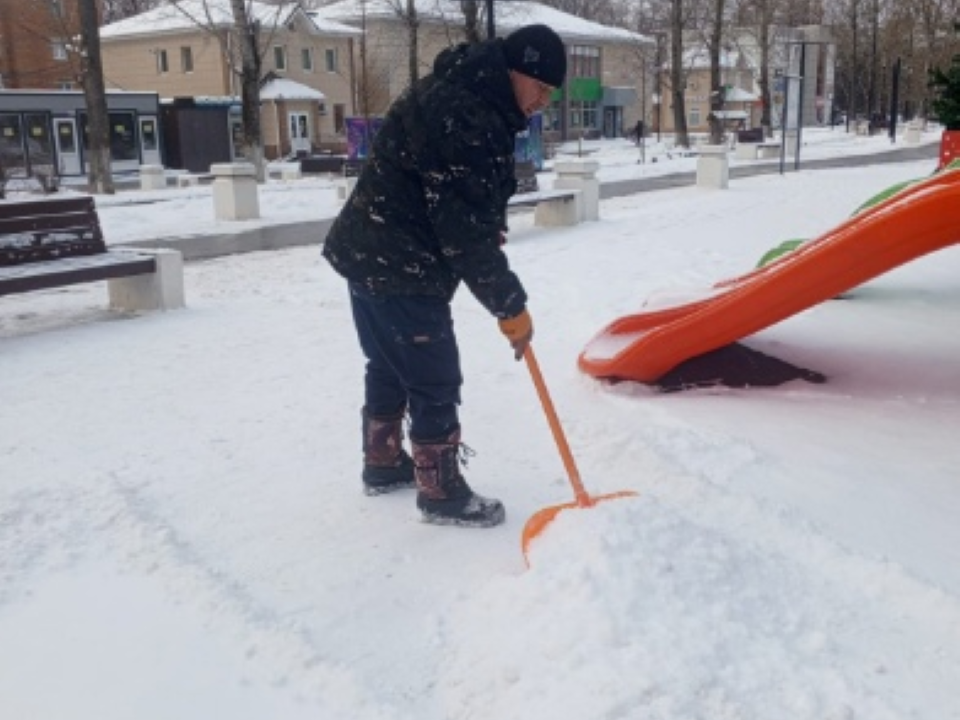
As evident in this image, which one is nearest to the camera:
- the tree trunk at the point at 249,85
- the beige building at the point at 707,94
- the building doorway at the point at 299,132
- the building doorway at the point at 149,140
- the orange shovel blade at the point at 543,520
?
the orange shovel blade at the point at 543,520

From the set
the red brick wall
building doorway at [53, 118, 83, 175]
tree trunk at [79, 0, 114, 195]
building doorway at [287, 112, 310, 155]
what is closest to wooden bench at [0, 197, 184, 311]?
tree trunk at [79, 0, 114, 195]

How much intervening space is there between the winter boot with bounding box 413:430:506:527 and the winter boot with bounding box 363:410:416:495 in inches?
10.2

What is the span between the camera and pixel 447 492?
343 centimetres

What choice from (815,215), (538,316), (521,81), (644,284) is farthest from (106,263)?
(815,215)

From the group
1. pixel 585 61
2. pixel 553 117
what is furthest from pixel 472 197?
pixel 585 61

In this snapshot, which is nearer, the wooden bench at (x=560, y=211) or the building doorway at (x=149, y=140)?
the wooden bench at (x=560, y=211)

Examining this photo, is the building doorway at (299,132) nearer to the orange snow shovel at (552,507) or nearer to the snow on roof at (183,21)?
the snow on roof at (183,21)

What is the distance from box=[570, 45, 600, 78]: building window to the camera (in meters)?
55.1

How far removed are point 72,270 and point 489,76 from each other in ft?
14.5

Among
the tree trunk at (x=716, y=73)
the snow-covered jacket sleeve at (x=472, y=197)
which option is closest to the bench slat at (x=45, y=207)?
the snow-covered jacket sleeve at (x=472, y=197)

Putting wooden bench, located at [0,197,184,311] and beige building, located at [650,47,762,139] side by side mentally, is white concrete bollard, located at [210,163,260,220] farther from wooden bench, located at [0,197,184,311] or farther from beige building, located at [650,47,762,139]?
beige building, located at [650,47,762,139]

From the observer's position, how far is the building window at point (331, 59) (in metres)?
47.0

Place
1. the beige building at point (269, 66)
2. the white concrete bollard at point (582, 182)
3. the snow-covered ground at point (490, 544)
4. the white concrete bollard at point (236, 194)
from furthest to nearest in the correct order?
the beige building at point (269, 66), the white concrete bollard at point (236, 194), the white concrete bollard at point (582, 182), the snow-covered ground at point (490, 544)

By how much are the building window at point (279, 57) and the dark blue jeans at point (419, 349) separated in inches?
1779
